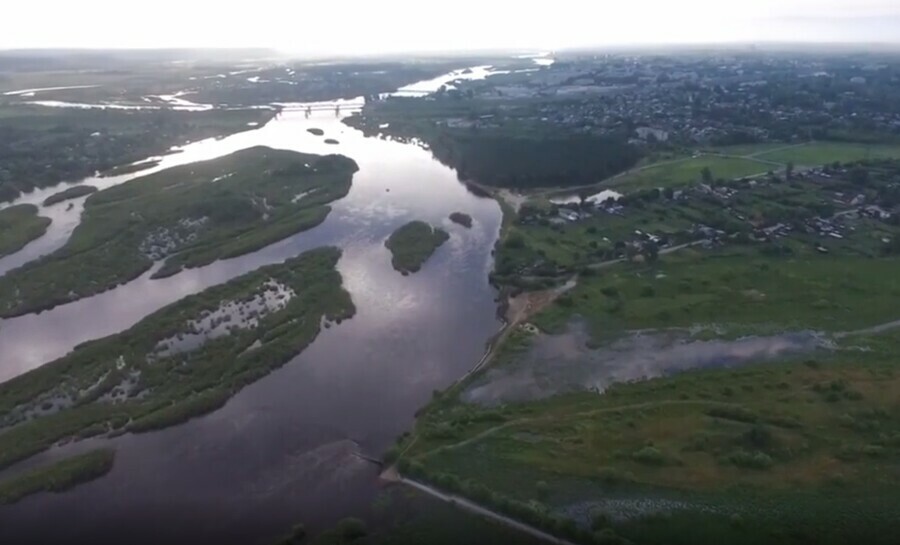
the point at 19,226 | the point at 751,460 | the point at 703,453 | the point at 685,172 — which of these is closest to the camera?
the point at 751,460

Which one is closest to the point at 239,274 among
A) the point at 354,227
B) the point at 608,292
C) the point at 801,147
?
the point at 354,227

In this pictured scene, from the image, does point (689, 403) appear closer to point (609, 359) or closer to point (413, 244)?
point (609, 359)

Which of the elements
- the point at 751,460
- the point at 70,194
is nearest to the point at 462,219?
the point at 751,460

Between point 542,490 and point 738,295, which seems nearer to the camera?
point 542,490

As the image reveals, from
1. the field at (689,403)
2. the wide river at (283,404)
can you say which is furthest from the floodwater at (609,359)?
the wide river at (283,404)

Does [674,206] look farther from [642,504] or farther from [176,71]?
[176,71]

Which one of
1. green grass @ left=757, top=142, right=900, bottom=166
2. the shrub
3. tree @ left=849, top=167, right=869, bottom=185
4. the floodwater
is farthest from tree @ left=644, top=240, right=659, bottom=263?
green grass @ left=757, top=142, right=900, bottom=166
